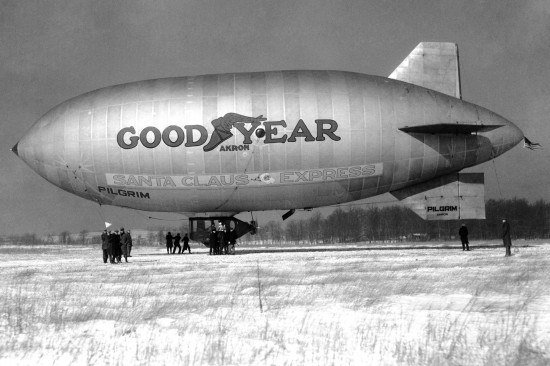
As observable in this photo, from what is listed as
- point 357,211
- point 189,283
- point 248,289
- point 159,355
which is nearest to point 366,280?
point 248,289

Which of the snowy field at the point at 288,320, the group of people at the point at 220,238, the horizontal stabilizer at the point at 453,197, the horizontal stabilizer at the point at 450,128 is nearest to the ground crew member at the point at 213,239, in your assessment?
the group of people at the point at 220,238

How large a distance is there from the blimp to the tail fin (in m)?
0.07

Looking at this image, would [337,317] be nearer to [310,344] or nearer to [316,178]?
[310,344]

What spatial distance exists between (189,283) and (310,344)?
395 inches

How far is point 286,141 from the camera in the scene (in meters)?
34.4

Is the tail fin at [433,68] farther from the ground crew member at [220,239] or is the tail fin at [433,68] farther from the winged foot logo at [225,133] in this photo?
the ground crew member at [220,239]

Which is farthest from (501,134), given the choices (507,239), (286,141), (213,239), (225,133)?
(213,239)

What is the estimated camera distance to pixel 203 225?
38500 mm

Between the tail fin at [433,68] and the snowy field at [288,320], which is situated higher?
the tail fin at [433,68]

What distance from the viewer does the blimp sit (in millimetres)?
34438

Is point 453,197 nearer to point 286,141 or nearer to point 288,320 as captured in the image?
point 286,141

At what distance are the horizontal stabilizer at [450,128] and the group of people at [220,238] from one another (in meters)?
11.5

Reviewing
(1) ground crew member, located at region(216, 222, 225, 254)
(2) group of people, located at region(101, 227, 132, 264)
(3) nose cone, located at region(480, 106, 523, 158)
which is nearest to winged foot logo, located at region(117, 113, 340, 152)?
(1) ground crew member, located at region(216, 222, 225, 254)

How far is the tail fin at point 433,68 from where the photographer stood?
3703 centimetres
